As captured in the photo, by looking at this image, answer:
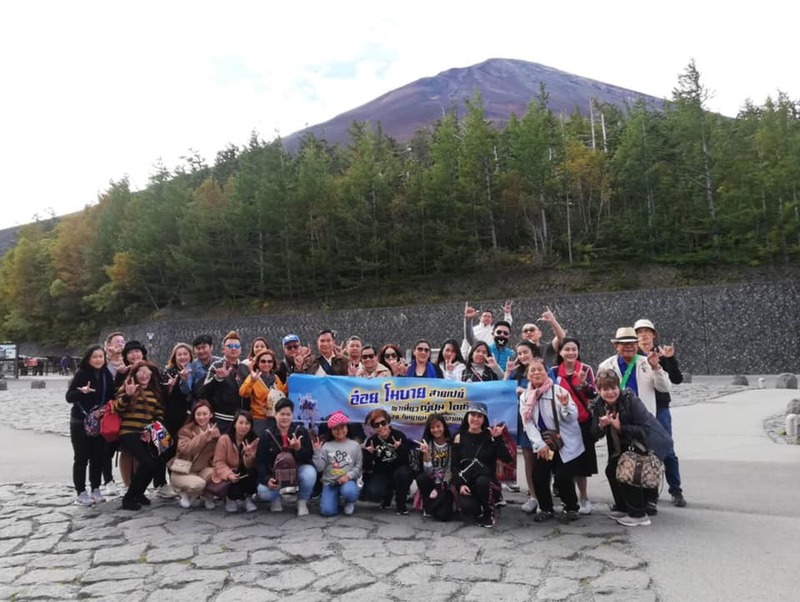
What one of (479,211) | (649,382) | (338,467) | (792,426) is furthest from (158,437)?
(479,211)

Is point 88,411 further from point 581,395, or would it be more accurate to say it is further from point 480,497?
point 581,395

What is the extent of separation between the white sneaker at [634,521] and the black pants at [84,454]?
216 inches

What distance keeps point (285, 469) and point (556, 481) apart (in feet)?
8.89

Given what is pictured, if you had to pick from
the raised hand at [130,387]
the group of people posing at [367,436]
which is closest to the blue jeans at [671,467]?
the group of people posing at [367,436]

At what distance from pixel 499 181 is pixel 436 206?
375 cm

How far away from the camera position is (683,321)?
24.5 metres

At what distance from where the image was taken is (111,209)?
1900 inches

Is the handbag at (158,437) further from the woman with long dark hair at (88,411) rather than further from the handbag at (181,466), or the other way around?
the woman with long dark hair at (88,411)

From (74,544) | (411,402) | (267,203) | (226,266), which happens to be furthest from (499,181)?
(74,544)

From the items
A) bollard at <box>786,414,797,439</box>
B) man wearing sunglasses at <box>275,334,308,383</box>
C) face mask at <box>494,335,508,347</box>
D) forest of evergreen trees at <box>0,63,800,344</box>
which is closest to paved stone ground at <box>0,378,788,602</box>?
man wearing sunglasses at <box>275,334,308,383</box>

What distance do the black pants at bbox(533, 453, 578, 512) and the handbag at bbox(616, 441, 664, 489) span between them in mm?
462

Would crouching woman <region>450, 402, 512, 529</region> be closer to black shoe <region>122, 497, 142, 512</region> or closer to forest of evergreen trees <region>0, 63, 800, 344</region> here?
black shoe <region>122, 497, 142, 512</region>

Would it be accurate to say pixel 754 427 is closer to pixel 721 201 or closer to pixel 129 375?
pixel 129 375

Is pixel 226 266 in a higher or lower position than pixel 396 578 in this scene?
higher
